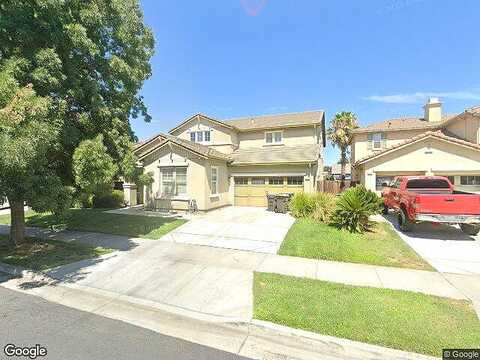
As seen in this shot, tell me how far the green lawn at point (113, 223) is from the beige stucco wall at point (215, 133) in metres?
8.67

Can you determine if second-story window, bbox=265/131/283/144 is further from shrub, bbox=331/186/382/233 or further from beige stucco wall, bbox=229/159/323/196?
shrub, bbox=331/186/382/233

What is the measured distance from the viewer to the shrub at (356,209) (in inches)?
407

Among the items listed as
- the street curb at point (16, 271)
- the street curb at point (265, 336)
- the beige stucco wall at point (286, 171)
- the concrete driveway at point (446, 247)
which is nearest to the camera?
the street curb at point (265, 336)

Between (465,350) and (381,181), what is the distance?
15.7 metres

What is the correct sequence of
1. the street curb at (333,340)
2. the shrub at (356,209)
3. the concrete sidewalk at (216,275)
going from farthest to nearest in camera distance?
the shrub at (356,209)
the concrete sidewalk at (216,275)
the street curb at (333,340)

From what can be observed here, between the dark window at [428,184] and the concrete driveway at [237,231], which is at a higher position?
the dark window at [428,184]

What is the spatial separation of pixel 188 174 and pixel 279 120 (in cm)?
1004

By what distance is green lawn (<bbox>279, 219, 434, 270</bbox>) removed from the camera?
7.83 meters

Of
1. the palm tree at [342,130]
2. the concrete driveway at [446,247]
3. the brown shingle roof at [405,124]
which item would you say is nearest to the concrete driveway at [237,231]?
the concrete driveway at [446,247]

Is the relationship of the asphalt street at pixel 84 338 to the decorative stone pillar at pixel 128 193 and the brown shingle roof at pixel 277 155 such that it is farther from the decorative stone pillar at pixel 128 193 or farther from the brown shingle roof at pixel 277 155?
the decorative stone pillar at pixel 128 193

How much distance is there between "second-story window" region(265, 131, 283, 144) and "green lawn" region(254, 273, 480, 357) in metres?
15.5

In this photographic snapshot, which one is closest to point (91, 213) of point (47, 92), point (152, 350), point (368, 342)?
point (47, 92)

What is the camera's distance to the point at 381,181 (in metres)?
17.9

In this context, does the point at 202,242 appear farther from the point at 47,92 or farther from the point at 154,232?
the point at 47,92
